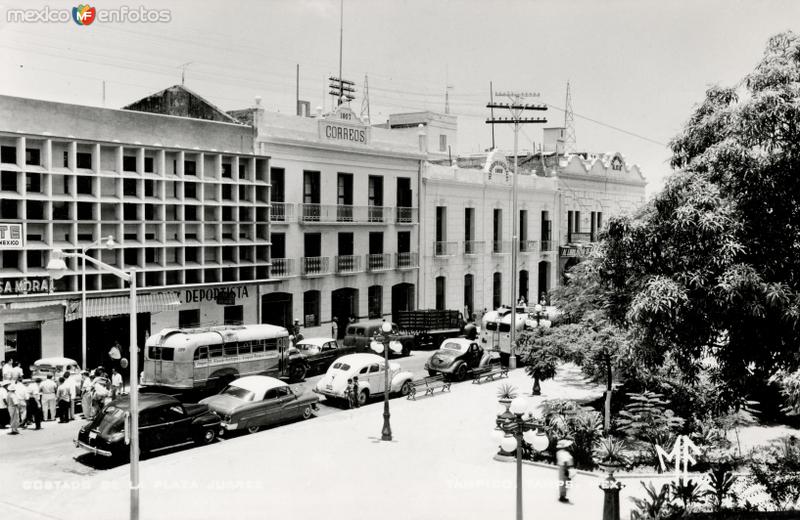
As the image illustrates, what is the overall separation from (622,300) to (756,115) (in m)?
4.27

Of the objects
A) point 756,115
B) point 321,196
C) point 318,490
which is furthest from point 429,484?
point 321,196

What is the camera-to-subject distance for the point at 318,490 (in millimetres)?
17891

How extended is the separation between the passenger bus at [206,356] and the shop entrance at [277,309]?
27.5 ft

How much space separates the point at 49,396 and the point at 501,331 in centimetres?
1942

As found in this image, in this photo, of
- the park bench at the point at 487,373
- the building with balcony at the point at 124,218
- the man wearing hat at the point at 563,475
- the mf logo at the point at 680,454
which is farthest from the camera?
the park bench at the point at 487,373

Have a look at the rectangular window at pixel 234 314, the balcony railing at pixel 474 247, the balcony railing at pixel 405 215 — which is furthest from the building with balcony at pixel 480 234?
the rectangular window at pixel 234 314

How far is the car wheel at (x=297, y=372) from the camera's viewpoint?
29788 millimetres

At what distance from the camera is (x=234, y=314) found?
34844mm

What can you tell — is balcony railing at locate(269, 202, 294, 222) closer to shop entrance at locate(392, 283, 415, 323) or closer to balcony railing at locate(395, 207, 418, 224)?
balcony railing at locate(395, 207, 418, 224)

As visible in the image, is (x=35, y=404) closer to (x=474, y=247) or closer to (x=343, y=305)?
(x=343, y=305)

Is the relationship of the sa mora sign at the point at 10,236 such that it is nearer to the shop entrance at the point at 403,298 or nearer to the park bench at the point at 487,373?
the park bench at the point at 487,373

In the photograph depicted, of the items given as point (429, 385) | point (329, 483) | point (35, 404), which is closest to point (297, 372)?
point (429, 385)

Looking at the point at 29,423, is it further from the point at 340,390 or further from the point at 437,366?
the point at 437,366

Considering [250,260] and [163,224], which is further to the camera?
[250,260]
